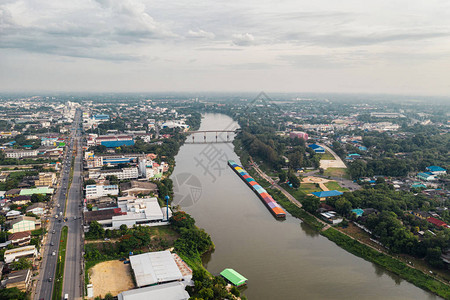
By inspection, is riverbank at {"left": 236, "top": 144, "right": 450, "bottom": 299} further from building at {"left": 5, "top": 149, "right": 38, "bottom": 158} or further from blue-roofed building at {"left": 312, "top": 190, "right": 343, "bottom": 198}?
building at {"left": 5, "top": 149, "right": 38, "bottom": 158}

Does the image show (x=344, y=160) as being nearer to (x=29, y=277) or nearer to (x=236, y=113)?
(x=29, y=277)

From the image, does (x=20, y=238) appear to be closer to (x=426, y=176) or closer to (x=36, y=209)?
(x=36, y=209)

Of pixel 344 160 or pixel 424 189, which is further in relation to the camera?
pixel 344 160

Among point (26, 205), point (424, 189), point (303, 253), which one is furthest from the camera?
point (424, 189)

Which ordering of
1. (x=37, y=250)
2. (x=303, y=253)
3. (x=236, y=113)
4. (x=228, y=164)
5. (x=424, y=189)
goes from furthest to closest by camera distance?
1. (x=236, y=113)
2. (x=228, y=164)
3. (x=424, y=189)
4. (x=303, y=253)
5. (x=37, y=250)

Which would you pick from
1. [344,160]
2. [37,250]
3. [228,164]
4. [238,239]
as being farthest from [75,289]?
[344,160]

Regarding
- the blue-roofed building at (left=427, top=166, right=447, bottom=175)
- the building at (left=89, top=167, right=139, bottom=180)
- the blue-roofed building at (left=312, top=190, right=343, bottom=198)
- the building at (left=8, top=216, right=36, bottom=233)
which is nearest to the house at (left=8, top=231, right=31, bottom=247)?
the building at (left=8, top=216, right=36, bottom=233)
